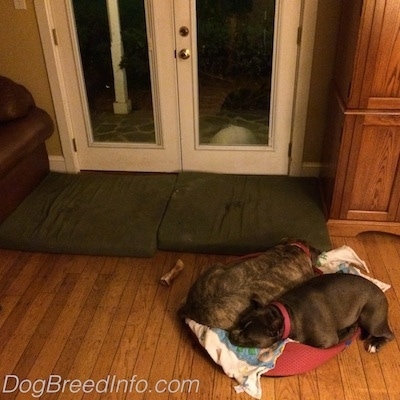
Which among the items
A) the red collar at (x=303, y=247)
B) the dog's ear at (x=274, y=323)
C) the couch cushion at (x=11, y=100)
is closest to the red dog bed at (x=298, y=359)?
the dog's ear at (x=274, y=323)

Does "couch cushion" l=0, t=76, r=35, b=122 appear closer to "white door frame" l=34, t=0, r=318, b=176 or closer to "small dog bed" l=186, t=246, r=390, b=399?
"white door frame" l=34, t=0, r=318, b=176

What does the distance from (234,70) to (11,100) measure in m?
1.47

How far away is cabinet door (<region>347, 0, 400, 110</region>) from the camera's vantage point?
6.54ft

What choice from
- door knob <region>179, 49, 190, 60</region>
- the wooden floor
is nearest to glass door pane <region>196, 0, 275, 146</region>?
door knob <region>179, 49, 190, 60</region>

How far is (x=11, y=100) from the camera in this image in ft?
9.04

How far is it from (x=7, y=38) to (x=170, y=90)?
1.12 meters

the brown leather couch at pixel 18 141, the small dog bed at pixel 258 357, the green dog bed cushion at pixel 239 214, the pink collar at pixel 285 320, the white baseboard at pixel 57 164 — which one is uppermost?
the brown leather couch at pixel 18 141

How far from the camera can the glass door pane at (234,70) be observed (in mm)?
2697

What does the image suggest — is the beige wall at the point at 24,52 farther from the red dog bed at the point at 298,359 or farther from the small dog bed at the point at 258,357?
the red dog bed at the point at 298,359

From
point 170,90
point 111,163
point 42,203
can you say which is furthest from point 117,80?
point 42,203

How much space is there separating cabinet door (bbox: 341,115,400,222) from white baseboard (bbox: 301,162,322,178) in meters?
0.63

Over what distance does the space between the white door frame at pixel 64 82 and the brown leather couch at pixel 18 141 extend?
15cm

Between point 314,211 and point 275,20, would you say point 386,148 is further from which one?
point 275,20

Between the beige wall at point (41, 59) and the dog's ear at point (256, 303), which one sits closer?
the dog's ear at point (256, 303)
